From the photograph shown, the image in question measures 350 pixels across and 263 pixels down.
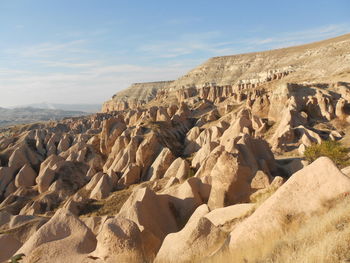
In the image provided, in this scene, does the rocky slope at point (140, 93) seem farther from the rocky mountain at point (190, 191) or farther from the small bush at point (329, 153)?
the small bush at point (329, 153)

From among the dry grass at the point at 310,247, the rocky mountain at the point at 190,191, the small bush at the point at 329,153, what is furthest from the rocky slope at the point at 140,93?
the dry grass at the point at 310,247

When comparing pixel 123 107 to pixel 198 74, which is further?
pixel 198 74

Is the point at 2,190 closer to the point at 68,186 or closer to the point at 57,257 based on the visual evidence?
the point at 68,186

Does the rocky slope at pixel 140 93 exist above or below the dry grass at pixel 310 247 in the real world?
above

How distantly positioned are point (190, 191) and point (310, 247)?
33.4ft

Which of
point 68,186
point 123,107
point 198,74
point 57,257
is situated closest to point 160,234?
point 57,257

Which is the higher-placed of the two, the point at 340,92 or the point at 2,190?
the point at 340,92

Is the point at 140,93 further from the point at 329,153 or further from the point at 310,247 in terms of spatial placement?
the point at 310,247

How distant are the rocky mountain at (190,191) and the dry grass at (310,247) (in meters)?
0.02

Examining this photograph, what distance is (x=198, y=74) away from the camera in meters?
154

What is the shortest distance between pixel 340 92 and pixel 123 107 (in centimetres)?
11129

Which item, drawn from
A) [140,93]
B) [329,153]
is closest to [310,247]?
[329,153]

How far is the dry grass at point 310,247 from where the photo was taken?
3693mm

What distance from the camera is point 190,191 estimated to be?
14094mm
